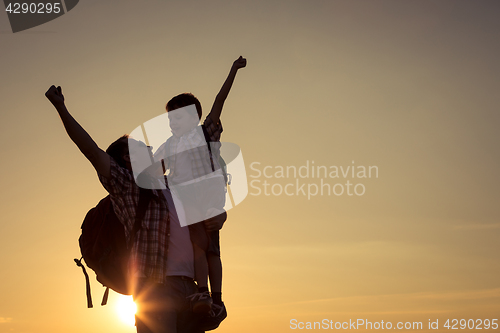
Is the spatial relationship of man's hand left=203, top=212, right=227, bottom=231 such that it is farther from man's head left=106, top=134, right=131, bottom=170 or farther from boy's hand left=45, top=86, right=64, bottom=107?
boy's hand left=45, top=86, right=64, bottom=107

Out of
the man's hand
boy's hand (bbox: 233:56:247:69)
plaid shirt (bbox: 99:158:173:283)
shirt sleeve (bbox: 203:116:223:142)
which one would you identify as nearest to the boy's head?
shirt sleeve (bbox: 203:116:223:142)

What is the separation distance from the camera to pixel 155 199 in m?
4.00

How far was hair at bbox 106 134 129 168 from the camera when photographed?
412 cm

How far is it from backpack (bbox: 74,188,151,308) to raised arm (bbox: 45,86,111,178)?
550 mm

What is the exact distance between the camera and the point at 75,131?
3479 mm

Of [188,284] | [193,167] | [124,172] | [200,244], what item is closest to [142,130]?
[193,167]

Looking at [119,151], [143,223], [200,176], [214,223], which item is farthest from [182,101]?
[143,223]

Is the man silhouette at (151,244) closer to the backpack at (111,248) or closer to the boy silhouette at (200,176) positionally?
the backpack at (111,248)

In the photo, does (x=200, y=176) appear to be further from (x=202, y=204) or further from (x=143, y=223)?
(x=143, y=223)

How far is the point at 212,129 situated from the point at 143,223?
147 cm

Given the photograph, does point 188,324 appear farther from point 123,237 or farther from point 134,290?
point 123,237

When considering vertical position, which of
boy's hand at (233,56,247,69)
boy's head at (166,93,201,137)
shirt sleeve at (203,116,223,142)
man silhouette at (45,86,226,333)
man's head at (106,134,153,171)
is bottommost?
man silhouette at (45,86,226,333)

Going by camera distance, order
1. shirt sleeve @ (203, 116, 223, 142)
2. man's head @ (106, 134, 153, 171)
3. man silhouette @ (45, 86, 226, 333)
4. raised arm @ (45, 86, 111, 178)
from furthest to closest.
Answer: shirt sleeve @ (203, 116, 223, 142) < man's head @ (106, 134, 153, 171) < man silhouette @ (45, 86, 226, 333) < raised arm @ (45, 86, 111, 178)

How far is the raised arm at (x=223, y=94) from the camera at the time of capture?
5.09 m
